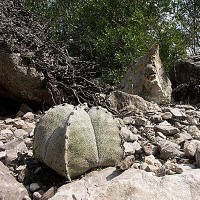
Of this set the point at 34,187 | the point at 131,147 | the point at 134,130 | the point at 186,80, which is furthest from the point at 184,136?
the point at 186,80

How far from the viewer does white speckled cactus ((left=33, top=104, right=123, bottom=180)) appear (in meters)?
2.27

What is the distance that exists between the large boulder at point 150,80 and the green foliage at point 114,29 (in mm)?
815

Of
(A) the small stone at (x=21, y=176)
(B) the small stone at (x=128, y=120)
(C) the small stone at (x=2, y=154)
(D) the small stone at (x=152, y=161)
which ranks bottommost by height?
(A) the small stone at (x=21, y=176)

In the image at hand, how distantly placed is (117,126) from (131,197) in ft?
2.28

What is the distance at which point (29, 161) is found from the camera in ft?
9.13

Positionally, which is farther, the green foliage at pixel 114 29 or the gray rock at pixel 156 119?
the green foliage at pixel 114 29

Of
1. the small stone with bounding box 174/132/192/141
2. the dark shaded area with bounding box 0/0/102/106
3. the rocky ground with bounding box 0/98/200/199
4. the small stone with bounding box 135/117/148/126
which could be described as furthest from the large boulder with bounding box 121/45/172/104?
the small stone with bounding box 174/132/192/141

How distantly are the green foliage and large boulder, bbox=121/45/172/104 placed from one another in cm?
82

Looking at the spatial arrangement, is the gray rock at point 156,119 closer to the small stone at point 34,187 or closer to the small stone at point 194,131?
the small stone at point 194,131

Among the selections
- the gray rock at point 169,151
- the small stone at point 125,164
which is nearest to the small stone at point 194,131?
the gray rock at point 169,151

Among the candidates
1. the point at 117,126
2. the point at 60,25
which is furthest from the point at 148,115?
the point at 60,25

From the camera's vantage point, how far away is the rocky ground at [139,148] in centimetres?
238

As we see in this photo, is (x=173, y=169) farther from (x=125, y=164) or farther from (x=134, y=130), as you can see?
(x=134, y=130)

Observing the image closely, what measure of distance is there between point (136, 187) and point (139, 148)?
31.6 inches
